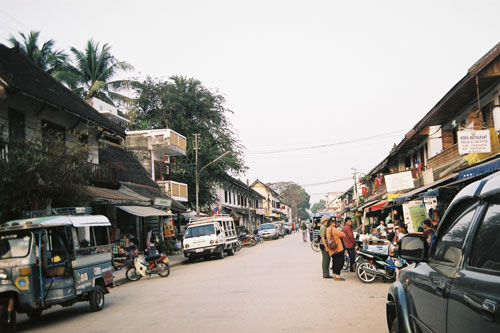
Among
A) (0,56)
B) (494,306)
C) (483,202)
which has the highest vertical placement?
(0,56)

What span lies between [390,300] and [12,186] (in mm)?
11679

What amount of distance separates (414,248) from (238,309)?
20.3 ft

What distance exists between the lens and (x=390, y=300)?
15.5 ft

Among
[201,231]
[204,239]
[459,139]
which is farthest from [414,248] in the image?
[201,231]

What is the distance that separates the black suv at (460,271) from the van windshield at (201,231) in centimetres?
2229

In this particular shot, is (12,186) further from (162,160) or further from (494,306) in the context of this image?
(162,160)

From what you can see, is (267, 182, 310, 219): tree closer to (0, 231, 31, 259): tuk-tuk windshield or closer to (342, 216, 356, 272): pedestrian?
(342, 216, 356, 272): pedestrian

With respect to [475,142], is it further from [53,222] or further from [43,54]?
[43,54]

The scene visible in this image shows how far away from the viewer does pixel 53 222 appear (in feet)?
32.4

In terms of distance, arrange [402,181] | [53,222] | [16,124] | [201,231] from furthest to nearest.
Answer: [201,231], [402,181], [16,124], [53,222]

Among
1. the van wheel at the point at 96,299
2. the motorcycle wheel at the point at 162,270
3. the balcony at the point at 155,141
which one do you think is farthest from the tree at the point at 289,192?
the van wheel at the point at 96,299

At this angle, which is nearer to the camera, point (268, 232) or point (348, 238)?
point (348, 238)

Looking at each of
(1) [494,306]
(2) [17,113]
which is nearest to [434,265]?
(1) [494,306]

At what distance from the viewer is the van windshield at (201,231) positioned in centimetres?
2600
